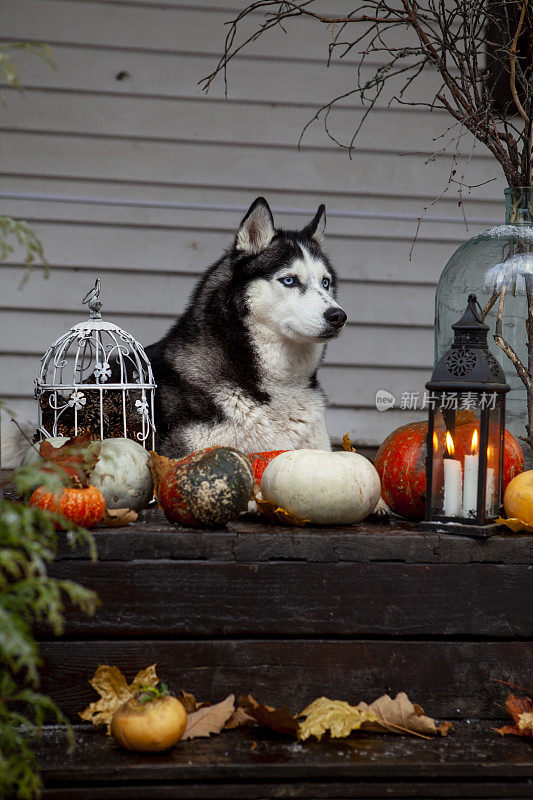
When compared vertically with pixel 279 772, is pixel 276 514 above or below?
above

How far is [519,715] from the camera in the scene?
169cm

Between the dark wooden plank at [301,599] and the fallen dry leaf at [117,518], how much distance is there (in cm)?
13

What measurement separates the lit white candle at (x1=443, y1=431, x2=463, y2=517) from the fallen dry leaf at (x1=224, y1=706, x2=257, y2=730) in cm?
64

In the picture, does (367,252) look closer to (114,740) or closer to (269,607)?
(269,607)

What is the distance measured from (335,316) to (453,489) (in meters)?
0.97

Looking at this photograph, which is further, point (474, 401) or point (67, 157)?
point (67, 157)

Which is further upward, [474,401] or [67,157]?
[67,157]

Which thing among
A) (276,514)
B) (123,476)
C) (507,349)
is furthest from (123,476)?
(507,349)

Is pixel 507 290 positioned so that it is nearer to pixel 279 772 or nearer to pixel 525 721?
Answer: pixel 525 721

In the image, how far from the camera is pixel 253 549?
1.74m

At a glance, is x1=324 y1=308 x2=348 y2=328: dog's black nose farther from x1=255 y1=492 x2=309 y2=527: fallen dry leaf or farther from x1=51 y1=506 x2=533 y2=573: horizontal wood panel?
x1=51 y1=506 x2=533 y2=573: horizontal wood panel

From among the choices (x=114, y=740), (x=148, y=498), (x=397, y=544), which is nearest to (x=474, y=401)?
(x=397, y=544)

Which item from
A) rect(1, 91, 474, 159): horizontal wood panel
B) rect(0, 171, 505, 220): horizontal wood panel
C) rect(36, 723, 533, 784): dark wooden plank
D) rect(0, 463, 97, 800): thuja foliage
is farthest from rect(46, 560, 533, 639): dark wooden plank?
rect(1, 91, 474, 159): horizontal wood panel

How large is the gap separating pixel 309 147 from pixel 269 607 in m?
3.29
